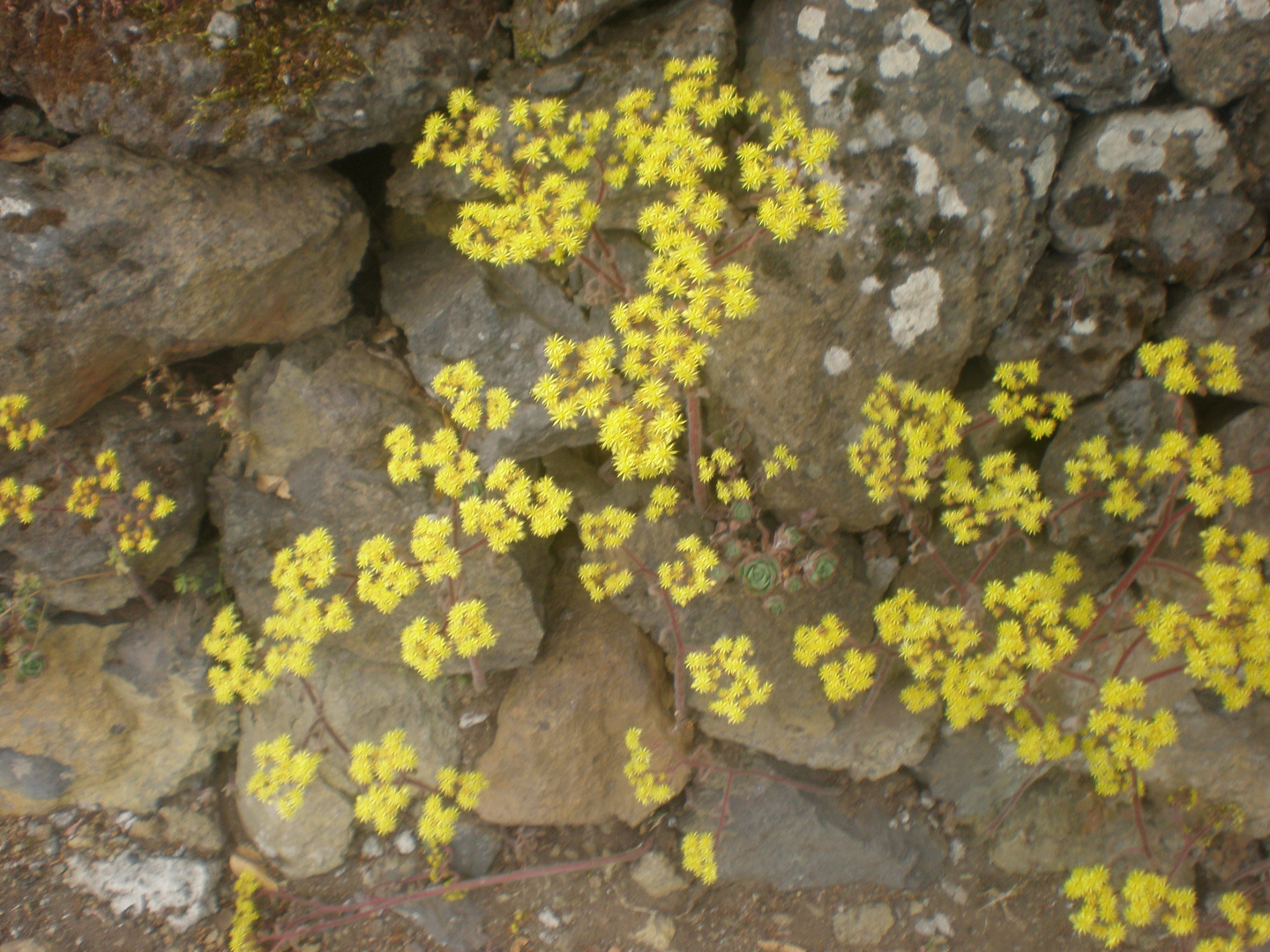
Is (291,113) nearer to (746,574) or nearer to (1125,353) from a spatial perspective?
(746,574)

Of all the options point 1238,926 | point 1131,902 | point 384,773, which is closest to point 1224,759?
point 1238,926

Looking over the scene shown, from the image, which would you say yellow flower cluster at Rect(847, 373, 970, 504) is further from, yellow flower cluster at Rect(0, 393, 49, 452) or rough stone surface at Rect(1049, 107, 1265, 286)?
yellow flower cluster at Rect(0, 393, 49, 452)

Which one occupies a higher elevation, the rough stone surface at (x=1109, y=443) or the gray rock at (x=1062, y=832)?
the rough stone surface at (x=1109, y=443)

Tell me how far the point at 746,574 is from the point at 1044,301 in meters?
1.48

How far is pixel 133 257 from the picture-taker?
256cm

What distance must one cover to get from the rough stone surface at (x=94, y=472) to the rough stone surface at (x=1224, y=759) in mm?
4052

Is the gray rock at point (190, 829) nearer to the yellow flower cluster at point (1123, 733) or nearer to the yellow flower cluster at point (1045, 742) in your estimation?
the yellow flower cluster at point (1045, 742)

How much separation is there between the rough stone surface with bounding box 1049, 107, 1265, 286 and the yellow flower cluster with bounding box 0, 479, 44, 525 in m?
3.76

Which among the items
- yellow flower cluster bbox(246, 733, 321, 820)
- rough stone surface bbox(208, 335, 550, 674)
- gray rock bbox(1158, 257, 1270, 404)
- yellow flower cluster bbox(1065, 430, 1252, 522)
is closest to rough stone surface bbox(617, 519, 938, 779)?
rough stone surface bbox(208, 335, 550, 674)

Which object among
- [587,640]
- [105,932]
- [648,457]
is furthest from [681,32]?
[105,932]

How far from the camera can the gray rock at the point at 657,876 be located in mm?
3342

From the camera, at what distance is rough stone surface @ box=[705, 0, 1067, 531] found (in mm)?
2678

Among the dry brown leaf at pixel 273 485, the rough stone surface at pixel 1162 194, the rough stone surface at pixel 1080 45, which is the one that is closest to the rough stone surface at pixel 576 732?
the dry brown leaf at pixel 273 485

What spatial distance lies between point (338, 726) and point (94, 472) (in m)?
1.40
